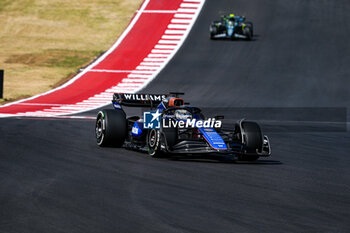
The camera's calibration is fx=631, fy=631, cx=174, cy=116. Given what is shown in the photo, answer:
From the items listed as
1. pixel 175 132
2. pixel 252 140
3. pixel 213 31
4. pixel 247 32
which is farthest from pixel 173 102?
pixel 213 31

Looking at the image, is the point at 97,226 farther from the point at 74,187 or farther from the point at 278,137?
the point at 278,137

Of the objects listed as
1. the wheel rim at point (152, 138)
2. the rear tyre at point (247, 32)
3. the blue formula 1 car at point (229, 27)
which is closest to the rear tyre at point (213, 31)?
the blue formula 1 car at point (229, 27)

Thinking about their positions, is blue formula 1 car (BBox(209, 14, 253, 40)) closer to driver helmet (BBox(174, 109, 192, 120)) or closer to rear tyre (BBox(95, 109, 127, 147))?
rear tyre (BBox(95, 109, 127, 147))

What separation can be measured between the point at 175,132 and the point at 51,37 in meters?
28.9

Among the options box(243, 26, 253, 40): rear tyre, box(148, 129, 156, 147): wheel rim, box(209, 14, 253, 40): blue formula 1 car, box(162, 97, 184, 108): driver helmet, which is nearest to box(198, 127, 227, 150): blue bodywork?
box(148, 129, 156, 147): wheel rim

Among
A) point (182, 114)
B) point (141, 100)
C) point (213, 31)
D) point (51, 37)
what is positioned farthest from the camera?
point (51, 37)

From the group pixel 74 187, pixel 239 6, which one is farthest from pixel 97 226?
pixel 239 6

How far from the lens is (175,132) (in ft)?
41.1

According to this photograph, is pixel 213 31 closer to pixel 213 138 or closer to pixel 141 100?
pixel 141 100

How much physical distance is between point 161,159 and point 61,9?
1366 inches

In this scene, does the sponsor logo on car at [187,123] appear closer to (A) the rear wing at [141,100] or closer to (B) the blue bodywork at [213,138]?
(B) the blue bodywork at [213,138]

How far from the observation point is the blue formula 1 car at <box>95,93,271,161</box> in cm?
1234

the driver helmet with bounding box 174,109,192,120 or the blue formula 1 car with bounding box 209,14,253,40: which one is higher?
the blue formula 1 car with bounding box 209,14,253,40

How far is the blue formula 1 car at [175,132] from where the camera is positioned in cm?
1234
